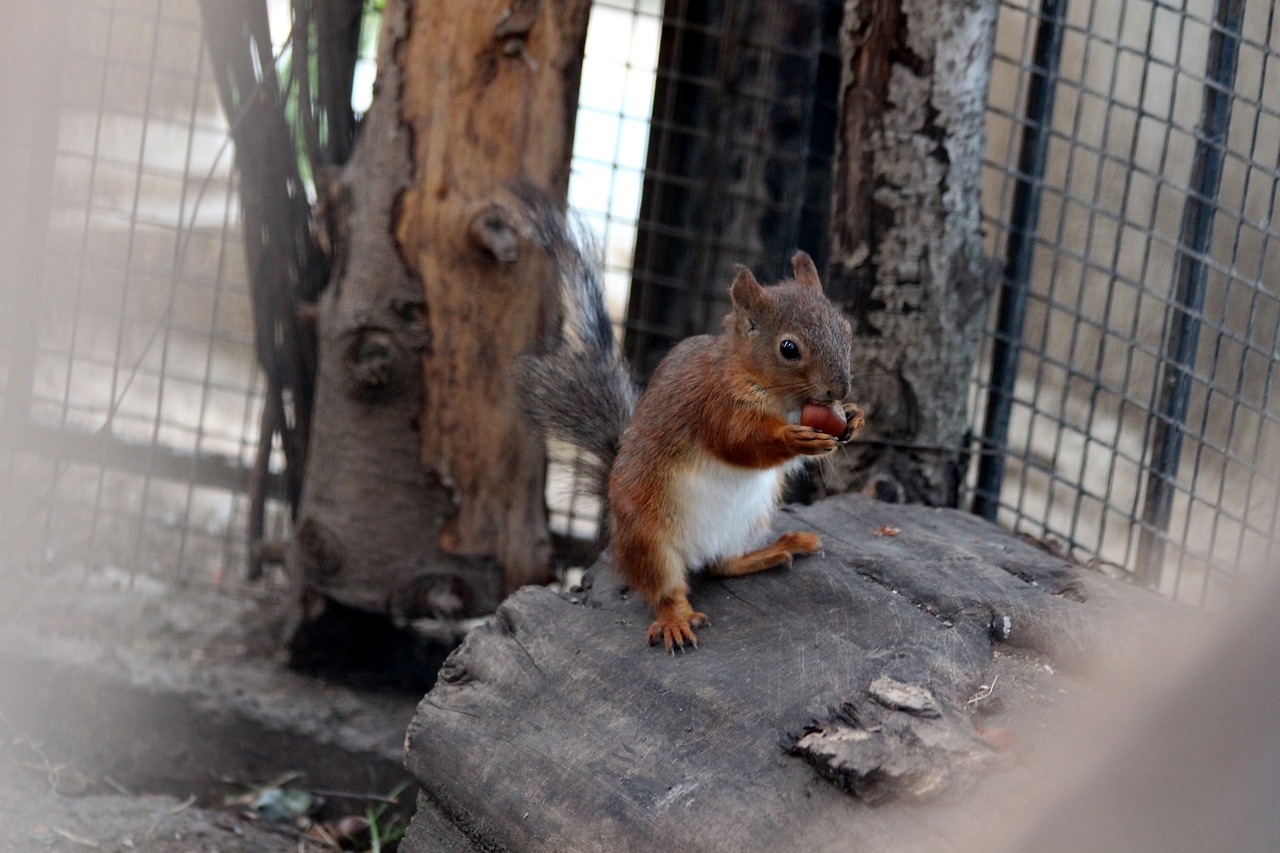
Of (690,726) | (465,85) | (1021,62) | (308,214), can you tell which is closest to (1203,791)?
(690,726)

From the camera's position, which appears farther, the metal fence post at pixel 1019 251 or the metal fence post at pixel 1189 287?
the metal fence post at pixel 1019 251

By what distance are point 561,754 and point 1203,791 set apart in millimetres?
1463

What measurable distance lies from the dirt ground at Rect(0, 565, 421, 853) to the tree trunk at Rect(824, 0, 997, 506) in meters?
1.57

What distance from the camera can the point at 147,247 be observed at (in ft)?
11.1

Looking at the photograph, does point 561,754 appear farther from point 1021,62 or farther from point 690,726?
point 1021,62

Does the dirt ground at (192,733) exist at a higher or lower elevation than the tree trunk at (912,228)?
lower

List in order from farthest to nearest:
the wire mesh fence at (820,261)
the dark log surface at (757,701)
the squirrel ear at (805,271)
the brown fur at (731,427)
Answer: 1. the wire mesh fence at (820,261)
2. the squirrel ear at (805,271)
3. the brown fur at (731,427)
4. the dark log surface at (757,701)

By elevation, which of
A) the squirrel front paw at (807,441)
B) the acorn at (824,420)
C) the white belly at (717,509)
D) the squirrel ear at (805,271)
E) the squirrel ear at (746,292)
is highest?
the squirrel ear at (805,271)

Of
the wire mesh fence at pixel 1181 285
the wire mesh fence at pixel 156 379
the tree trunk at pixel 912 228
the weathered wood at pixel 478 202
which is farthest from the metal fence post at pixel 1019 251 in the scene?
the wire mesh fence at pixel 156 379

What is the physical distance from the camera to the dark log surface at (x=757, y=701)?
5.33 feet

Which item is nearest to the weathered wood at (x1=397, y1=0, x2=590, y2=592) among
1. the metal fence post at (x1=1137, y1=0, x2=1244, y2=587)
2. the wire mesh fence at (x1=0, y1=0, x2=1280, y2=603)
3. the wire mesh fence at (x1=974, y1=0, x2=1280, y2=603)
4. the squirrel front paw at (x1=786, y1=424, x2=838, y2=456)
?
the wire mesh fence at (x1=0, y1=0, x2=1280, y2=603)

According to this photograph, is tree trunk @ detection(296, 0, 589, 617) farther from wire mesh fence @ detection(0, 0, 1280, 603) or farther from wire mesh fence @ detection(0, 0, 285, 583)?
wire mesh fence @ detection(0, 0, 285, 583)

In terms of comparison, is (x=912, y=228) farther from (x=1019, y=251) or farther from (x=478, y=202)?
(x=478, y=202)

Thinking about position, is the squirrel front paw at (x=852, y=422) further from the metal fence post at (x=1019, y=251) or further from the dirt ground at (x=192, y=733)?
the dirt ground at (x=192, y=733)
